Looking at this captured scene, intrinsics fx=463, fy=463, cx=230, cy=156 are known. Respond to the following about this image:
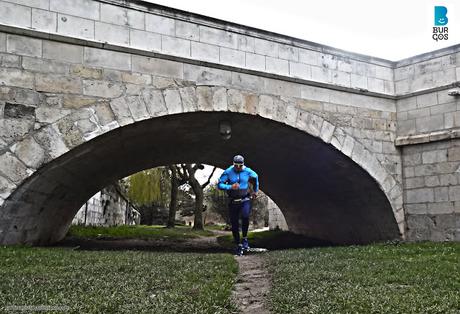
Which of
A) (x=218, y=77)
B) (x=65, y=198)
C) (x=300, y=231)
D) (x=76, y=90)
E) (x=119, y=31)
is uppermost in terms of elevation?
(x=119, y=31)

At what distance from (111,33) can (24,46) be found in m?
1.11

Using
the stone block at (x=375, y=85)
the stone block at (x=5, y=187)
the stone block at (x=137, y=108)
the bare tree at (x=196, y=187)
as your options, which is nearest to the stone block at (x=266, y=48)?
the stone block at (x=375, y=85)

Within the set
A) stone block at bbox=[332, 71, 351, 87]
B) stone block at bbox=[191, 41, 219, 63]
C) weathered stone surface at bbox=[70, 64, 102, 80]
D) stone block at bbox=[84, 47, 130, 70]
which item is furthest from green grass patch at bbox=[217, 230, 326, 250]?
weathered stone surface at bbox=[70, 64, 102, 80]

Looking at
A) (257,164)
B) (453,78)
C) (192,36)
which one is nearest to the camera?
(192,36)

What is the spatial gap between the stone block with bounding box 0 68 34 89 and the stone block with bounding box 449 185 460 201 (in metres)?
6.81

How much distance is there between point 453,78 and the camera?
817 cm

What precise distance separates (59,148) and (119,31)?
1805 mm

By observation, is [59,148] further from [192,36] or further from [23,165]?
[192,36]

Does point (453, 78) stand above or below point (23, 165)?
above

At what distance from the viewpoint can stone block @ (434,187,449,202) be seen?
8.04m

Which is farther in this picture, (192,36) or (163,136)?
(163,136)

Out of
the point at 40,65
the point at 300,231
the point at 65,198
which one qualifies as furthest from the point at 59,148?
the point at 300,231

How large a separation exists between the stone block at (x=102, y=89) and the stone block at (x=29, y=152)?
909 mm

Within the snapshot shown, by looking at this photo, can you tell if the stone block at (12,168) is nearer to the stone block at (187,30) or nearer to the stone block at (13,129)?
the stone block at (13,129)
